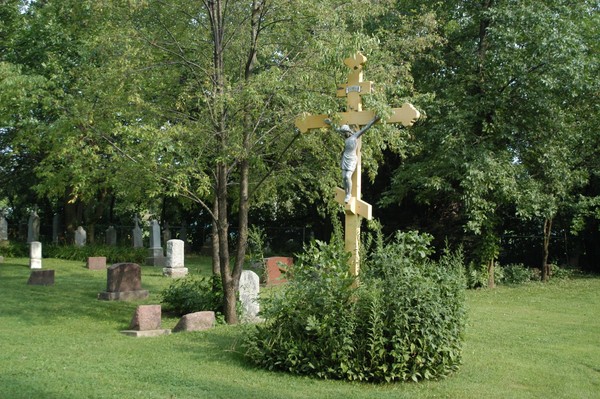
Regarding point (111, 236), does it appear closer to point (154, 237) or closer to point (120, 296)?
point (154, 237)

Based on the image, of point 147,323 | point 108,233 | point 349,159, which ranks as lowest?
point 147,323

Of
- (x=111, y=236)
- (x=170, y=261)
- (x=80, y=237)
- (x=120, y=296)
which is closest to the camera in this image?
(x=120, y=296)

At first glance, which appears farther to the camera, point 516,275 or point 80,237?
point 80,237

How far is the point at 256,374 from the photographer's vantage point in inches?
309

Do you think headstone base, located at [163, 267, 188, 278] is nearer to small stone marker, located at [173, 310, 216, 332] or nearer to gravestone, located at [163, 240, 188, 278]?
gravestone, located at [163, 240, 188, 278]

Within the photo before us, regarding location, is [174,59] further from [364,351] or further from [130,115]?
Answer: [364,351]

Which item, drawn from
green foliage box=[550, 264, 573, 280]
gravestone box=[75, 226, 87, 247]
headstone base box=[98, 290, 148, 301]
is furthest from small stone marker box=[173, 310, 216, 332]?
gravestone box=[75, 226, 87, 247]

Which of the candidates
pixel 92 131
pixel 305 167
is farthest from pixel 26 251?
pixel 305 167

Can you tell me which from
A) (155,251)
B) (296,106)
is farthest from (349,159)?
(155,251)

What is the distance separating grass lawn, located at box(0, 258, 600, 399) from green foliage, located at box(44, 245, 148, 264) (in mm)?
10353

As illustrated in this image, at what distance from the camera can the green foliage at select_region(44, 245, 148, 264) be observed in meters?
25.3

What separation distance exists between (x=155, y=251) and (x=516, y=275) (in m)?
13.6

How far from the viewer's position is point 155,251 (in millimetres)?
25609

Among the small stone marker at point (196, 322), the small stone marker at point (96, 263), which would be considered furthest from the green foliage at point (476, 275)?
the small stone marker at point (96, 263)
